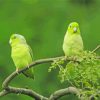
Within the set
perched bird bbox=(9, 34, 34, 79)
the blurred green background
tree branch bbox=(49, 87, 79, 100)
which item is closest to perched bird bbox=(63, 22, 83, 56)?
tree branch bbox=(49, 87, 79, 100)

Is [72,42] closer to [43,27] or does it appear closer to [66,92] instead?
[66,92]

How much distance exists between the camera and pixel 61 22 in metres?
15.0

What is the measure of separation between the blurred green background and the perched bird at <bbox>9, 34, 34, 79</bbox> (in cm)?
732

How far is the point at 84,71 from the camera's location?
3.86 meters

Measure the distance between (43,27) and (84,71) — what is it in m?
11.3

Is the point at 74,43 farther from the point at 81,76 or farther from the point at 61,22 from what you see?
the point at 61,22

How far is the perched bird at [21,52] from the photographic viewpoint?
14.9 feet

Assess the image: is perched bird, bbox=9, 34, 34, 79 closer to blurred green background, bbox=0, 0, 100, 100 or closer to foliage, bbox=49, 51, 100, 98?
foliage, bbox=49, 51, 100, 98

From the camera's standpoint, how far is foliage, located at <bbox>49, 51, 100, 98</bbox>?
3848 mm

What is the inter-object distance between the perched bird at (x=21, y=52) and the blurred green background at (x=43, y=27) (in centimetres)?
732

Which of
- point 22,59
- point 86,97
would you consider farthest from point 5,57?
point 86,97

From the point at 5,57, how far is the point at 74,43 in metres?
9.29

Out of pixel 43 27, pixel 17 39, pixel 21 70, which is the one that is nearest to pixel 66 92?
pixel 21 70

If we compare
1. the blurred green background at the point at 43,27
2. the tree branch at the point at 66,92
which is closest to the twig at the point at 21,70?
the tree branch at the point at 66,92
